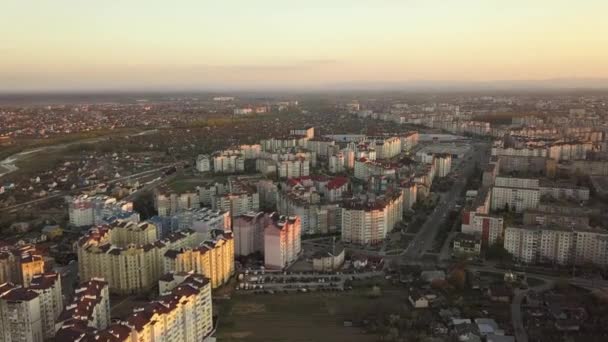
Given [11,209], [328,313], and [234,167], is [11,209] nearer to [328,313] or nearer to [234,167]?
[234,167]

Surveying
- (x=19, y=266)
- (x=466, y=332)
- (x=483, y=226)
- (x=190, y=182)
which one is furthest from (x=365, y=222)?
(x=190, y=182)

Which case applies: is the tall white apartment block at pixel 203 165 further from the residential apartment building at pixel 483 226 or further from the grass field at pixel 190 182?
the residential apartment building at pixel 483 226

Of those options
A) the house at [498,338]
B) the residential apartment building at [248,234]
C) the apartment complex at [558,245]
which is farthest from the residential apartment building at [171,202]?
the house at [498,338]

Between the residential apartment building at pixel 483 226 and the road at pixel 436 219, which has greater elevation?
the residential apartment building at pixel 483 226

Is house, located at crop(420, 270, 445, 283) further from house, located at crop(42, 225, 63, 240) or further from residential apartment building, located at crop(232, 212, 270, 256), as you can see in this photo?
house, located at crop(42, 225, 63, 240)

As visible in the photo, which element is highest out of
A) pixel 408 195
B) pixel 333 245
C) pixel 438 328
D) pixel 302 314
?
pixel 408 195

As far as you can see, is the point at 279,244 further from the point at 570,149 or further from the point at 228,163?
the point at 570,149
